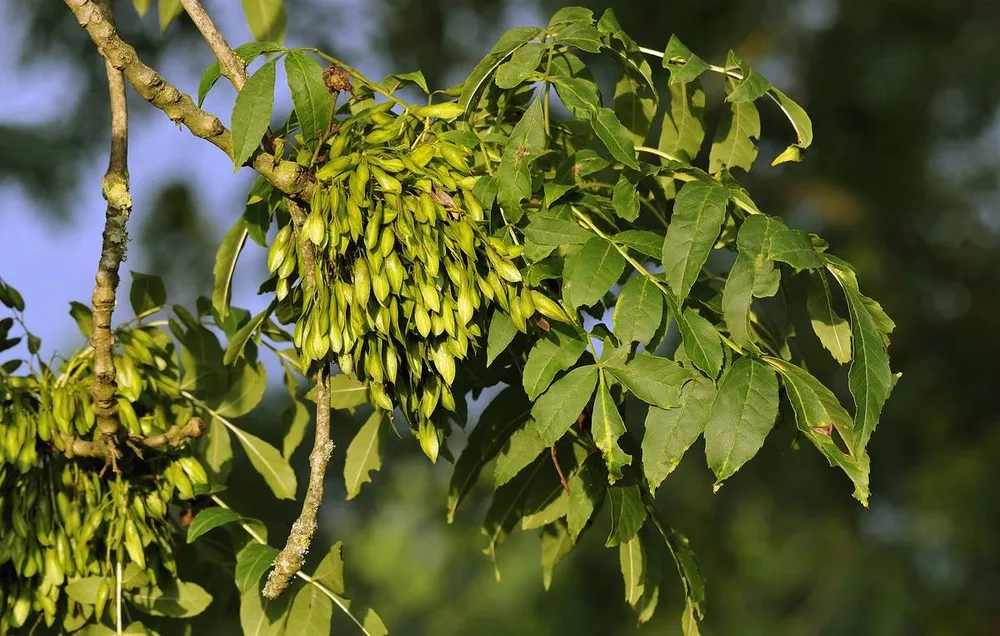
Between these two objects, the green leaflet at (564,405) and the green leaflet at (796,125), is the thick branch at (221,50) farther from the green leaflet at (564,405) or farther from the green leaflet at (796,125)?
the green leaflet at (796,125)

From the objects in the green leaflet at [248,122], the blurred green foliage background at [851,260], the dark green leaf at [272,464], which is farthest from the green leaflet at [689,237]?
the blurred green foliage background at [851,260]

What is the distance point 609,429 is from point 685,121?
399 millimetres

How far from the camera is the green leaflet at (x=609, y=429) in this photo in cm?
92

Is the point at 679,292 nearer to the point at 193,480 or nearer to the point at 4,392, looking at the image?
the point at 193,480

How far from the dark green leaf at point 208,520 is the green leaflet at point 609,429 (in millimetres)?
358

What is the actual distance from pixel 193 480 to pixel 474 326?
394mm

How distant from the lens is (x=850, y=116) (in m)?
4.44

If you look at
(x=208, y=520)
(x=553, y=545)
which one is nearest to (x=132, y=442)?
(x=208, y=520)

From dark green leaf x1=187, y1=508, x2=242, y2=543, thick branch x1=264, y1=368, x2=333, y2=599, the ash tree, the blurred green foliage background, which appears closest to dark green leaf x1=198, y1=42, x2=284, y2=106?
the ash tree

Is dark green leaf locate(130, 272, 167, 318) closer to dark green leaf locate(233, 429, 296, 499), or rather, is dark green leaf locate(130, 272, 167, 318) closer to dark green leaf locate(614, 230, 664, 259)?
dark green leaf locate(233, 429, 296, 499)


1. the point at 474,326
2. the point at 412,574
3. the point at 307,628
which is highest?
the point at 474,326

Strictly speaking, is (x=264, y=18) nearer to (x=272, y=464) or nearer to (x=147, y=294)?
(x=147, y=294)

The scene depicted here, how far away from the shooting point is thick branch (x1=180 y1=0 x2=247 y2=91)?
1001 mm

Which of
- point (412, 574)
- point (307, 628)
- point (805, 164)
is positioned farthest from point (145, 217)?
point (307, 628)
